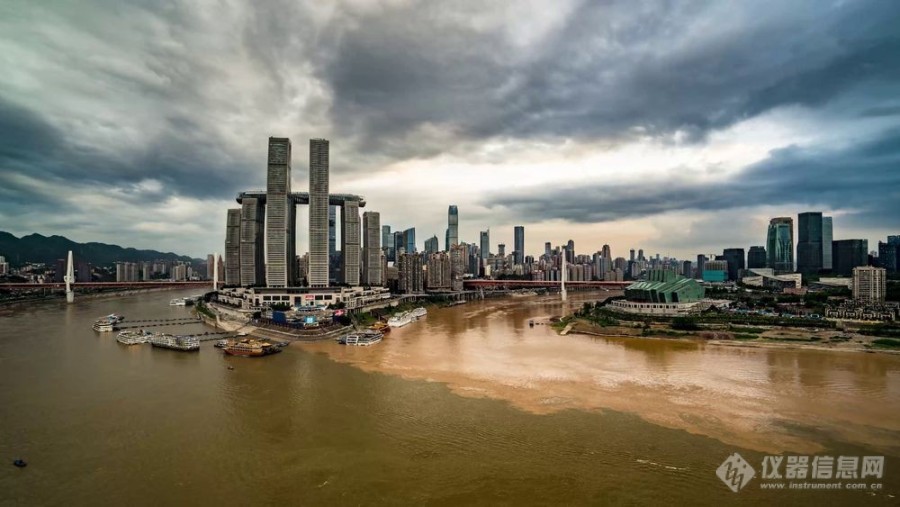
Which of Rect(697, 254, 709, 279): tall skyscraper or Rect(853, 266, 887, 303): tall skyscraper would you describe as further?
Rect(697, 254, 709, 279): tall skyscraper

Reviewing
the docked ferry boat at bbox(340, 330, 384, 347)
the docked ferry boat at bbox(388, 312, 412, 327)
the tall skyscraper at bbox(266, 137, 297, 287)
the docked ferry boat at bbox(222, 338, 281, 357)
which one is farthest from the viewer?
the tall skyscraper at bbox(266, 137, 297, 287)

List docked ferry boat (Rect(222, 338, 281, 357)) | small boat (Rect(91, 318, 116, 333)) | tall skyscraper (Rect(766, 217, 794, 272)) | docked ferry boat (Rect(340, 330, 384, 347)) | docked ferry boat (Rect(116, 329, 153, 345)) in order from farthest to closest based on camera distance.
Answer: tall skyscraper (Rect(766, 217, 794, 272)) → small boat (Rect(91, 318, 116, 333)) → docked ferry boat (Rect(340, 330, 384, 347)) → docked ferry boat (Rect(116, 329, 153, 345)) → docked ferry boat (Rect(222, 338, 281, 357))

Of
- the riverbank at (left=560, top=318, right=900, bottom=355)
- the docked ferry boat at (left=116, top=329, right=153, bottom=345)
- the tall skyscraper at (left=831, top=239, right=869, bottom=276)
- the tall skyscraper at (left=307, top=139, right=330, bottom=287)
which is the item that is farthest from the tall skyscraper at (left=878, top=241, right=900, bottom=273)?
the docked ferry boat at (left=116, top=329, right=153, bottom=345)

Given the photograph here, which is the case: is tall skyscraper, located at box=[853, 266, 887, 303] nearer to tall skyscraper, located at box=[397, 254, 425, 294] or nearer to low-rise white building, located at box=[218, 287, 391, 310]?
low-rise white building, located at box=[218, 287, 391, 310]

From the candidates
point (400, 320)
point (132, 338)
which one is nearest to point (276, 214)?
point (400, 320)

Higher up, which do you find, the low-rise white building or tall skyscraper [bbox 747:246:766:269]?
tall skyscraper [bbox 747:246:766:269]

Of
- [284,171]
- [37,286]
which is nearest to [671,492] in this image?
[284,171]
